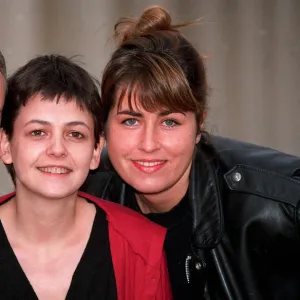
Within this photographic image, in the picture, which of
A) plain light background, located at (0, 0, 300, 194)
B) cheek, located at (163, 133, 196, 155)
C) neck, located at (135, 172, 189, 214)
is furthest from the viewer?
plain light background, located at (0, 0, 300, 194)

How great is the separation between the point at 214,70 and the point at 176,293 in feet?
5.70

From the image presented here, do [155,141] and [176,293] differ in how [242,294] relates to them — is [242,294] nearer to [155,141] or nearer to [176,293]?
[176,293]

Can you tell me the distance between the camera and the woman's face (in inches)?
61.3

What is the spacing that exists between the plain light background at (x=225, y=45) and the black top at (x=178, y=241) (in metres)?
1.18

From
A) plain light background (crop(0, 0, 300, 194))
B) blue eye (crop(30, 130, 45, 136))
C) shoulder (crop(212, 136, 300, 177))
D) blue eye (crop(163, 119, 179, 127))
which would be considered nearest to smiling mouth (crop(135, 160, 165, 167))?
blue eye (crop(163, 119, 179, 127))

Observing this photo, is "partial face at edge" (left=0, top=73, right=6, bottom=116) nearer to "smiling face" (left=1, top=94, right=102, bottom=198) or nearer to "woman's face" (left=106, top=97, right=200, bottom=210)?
"smiling face" (left=1, top=94, right=102, bottom=198)

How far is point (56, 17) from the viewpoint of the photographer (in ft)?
9.33

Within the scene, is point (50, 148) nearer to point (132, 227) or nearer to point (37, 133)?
point (37, 133)

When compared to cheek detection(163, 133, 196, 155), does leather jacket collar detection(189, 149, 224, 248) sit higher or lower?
lower

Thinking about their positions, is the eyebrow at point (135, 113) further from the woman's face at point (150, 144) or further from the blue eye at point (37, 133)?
the blue eye at point (37, 133)

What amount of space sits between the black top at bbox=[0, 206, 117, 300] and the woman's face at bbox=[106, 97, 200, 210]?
0.68 ft

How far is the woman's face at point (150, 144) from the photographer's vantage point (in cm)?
156

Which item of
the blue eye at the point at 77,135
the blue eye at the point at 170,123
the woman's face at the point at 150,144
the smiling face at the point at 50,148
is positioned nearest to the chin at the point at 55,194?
the smiling face at the point at 50,148

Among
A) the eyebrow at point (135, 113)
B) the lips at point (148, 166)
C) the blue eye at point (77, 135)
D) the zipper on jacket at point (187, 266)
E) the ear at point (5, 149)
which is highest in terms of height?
the eyebrow at point (135, 113)
